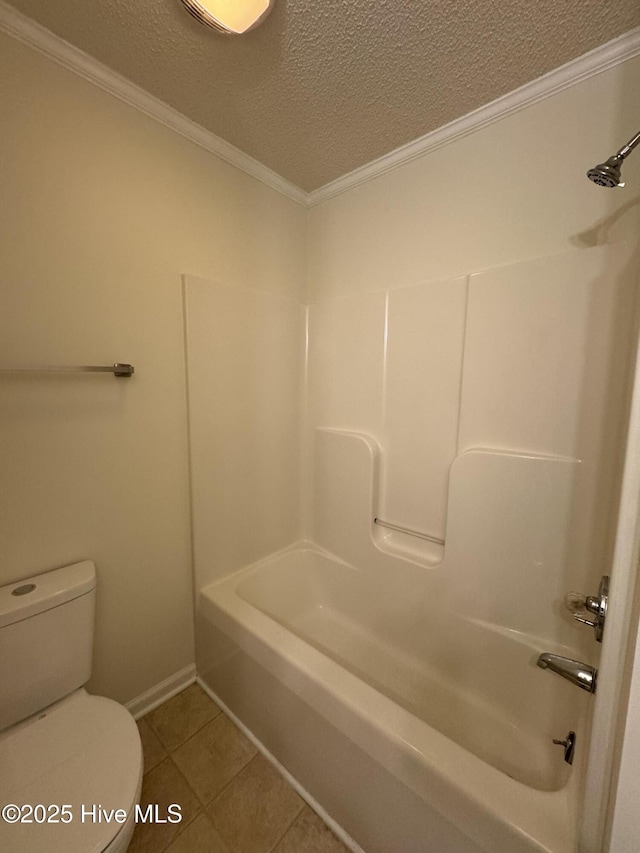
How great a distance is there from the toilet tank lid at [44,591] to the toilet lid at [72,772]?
1.02 feet

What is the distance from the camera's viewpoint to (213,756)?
128 cm

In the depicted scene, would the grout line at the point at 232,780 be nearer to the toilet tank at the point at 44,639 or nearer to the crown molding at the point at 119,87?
the toilet tank at the point at 44,639

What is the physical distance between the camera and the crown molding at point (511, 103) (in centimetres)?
101

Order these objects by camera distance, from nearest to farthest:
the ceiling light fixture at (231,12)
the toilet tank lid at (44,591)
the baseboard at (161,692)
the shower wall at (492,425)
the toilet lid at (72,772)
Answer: the toilet lid at (72,772) < the ceiling light fixture at (231,12) < the toilet tank lid at (44,591) < the shower wall at (492,425) < the baseboard at (161,692)

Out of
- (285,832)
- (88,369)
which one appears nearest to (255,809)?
(285,832)

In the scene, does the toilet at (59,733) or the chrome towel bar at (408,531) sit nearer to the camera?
the toilet at (59,733)

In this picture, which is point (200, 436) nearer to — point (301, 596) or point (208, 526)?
point (208, 526)

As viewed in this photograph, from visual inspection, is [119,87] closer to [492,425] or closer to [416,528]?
[492,425]

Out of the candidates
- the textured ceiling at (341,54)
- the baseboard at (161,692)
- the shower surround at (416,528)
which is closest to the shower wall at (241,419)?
the shower surround at (416,528)

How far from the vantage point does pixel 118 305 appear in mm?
1230

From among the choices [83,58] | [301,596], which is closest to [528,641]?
[301,596]

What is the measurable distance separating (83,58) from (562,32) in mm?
1465

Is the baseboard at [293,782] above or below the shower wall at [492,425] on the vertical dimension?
below

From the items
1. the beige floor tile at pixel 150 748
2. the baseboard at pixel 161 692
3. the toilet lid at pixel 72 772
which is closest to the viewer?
the toilet lid at pixel 72 772
